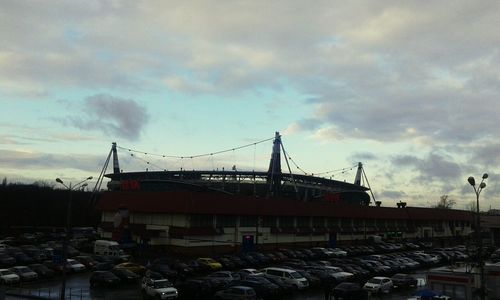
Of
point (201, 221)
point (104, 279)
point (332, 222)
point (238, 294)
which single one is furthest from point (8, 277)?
point (332, 222)

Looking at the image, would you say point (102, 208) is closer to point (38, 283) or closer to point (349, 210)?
point (38, 283)

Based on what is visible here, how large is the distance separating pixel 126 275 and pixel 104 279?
95.6 inches

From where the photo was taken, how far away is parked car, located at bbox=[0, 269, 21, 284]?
144 feet

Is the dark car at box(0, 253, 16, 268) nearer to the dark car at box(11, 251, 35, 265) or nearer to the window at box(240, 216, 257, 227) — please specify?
the dark car at box(11, 251, 35, 265)

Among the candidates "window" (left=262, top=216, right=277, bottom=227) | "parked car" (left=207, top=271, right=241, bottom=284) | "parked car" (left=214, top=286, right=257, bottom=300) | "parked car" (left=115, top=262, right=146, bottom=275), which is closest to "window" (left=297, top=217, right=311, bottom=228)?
"window" (left=262, top=216, right=277, bottom=227)

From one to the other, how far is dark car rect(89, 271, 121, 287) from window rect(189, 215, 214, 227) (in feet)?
75.4

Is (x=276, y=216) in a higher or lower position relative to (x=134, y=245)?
higher

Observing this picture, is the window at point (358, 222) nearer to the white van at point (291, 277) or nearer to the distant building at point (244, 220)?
the distant building at point (244, 220)

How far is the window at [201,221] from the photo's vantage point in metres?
65.7

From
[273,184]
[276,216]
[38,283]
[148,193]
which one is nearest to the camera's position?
[38,283]

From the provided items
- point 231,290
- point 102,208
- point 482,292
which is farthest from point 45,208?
point 482,292

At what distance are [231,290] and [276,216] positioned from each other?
43.1m

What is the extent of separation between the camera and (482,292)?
2469cm

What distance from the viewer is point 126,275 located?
1732 inches
